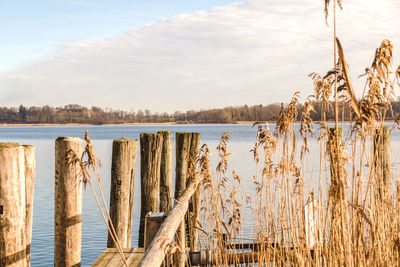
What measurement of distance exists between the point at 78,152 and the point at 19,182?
1.86 feet

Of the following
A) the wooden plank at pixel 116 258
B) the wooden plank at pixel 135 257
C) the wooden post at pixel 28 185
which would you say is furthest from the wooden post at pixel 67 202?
the wooden plank at pixel 135 257

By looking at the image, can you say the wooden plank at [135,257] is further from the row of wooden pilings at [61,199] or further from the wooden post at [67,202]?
the wooden post at [67,202]

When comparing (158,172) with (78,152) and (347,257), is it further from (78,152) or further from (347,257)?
(347,257)

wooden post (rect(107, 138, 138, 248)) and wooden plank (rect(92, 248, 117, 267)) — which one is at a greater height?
wooden post (rect(107, 138, 138, 248))

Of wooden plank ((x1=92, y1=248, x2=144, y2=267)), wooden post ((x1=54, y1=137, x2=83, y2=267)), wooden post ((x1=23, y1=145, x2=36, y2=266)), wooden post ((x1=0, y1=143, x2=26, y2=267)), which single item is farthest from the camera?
wooden plank ((x1=92, y1=248, x2=144, y2=267))

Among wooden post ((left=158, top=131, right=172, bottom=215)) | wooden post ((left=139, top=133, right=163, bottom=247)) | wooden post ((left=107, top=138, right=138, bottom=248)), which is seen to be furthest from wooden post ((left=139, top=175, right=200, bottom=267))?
wooden post ((left=158, top=131, right=172, bottom=215))

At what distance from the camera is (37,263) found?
1001 cm

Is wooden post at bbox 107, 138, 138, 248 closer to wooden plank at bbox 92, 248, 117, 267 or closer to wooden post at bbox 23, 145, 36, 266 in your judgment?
wooden plank at bbox 92, 248, 117, 267

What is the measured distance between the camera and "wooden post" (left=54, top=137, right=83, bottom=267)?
3.39 meters

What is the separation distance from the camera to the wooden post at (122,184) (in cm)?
478

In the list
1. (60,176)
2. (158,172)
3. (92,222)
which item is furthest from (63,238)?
(92,222)

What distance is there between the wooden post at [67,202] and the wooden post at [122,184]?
1.29 m

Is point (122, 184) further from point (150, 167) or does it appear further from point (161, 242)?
point (161, 242)

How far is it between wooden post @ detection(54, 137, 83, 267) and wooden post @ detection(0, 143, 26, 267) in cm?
44
